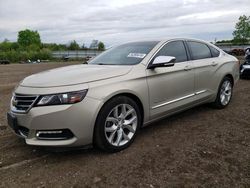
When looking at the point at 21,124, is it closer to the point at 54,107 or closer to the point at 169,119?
the point at 54,107

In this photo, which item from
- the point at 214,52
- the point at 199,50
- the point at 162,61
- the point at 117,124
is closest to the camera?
the point at 117,124

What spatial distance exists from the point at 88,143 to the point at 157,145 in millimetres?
1072

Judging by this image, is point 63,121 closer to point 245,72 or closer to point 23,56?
point 245,72

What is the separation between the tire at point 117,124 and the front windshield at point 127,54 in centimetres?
74

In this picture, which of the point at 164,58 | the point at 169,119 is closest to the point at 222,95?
the point at 169,119

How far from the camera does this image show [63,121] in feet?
10.3

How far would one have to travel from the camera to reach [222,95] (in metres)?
5.70

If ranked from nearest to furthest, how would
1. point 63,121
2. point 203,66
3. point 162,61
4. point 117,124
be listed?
1. point 63,121
2. point 117,124
3. point 162,61
4. point 203,66

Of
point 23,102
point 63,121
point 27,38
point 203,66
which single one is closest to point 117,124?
point 63,121

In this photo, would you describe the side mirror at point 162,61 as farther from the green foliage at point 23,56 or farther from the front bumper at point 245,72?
the green foliage at point 23,56

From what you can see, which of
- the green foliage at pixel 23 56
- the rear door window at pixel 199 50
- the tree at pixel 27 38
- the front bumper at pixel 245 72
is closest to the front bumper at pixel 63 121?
the rear door window at pixel 199 50

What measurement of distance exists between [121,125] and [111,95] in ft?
1.65

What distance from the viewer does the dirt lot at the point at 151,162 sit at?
2.97 m

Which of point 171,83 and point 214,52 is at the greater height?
point 214,52
